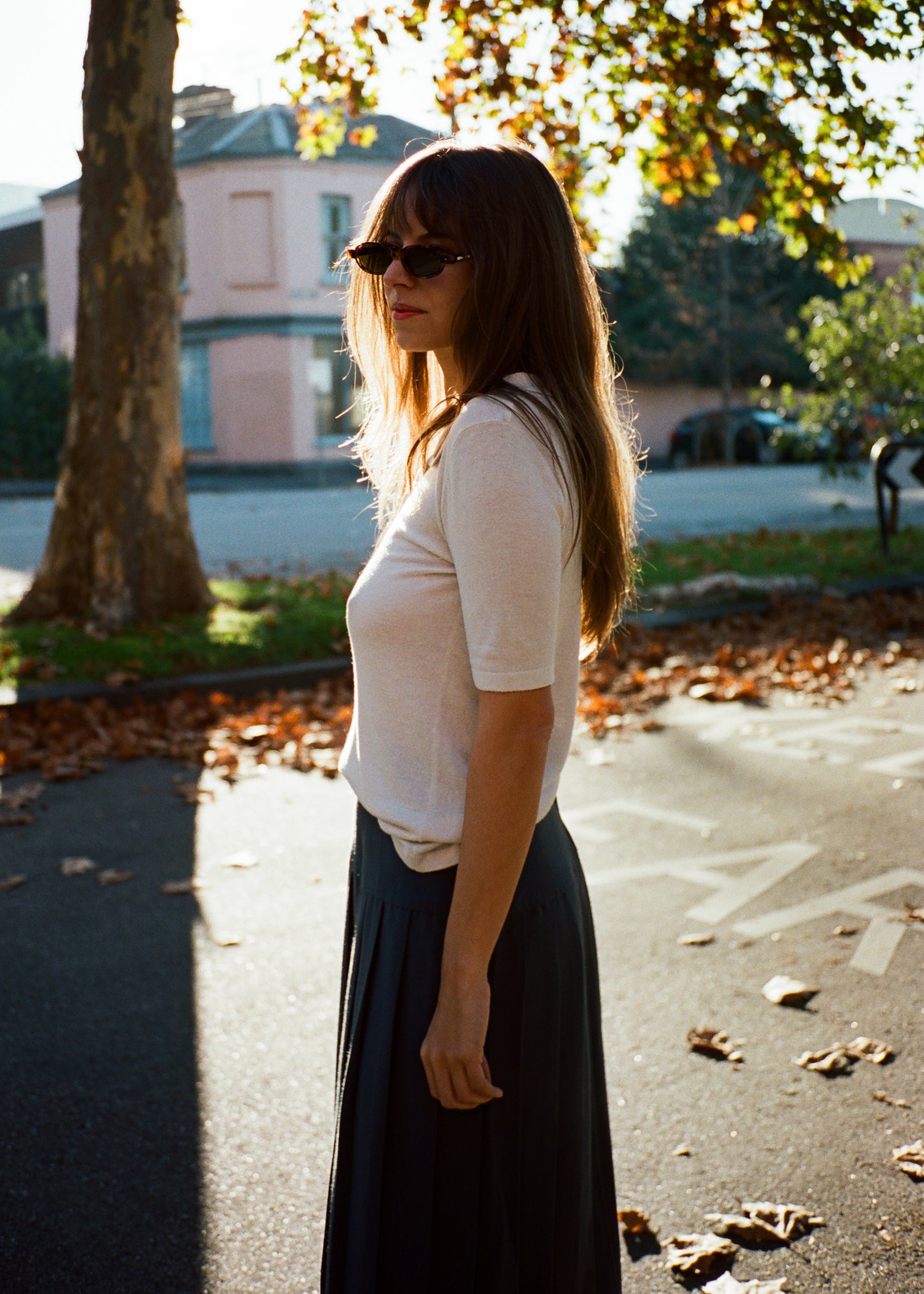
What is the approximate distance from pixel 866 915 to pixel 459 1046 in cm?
310

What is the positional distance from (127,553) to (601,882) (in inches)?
199

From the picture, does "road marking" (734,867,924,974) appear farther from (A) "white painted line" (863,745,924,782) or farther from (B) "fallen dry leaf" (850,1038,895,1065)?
(A) "white painted line" (863,745,924,782)

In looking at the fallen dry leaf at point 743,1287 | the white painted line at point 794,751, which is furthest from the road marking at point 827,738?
the fallen dry leaf at point 743,1287

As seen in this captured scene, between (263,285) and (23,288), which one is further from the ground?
(23,288)

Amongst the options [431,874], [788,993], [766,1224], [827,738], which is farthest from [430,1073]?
[827,738]

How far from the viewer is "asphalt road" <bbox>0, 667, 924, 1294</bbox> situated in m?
2.79

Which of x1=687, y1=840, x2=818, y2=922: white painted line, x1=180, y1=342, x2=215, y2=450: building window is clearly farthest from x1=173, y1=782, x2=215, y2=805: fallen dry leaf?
x1=180, y1=342, x2=215, y2=450: building window

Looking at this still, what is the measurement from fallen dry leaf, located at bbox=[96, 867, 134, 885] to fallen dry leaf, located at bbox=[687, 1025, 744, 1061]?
90.3 inches

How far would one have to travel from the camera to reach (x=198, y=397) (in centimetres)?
3628

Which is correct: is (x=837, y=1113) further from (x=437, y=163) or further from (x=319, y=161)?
(x=319, y=161)

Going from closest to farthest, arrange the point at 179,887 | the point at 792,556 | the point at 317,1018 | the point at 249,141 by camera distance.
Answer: the point at 317,1018 < the point at 179,887 < the point at 792,556 < the point at 249,141

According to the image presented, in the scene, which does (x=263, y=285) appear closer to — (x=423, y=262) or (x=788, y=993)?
(x=788, y=993)

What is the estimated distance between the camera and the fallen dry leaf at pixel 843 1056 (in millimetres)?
3457

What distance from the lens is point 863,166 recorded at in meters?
10.1
